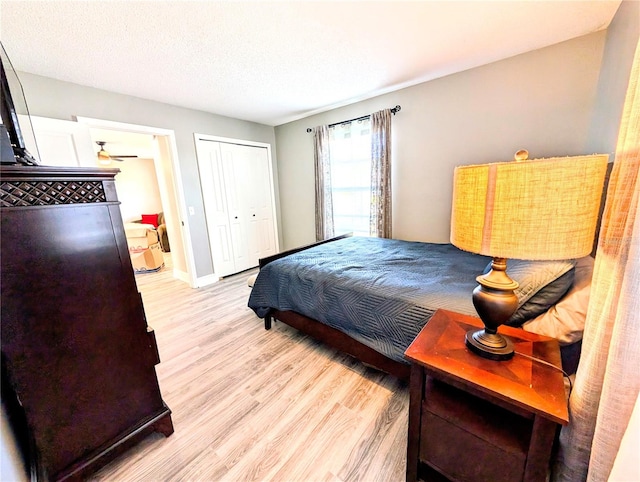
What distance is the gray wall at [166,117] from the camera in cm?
226

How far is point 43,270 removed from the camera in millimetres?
924

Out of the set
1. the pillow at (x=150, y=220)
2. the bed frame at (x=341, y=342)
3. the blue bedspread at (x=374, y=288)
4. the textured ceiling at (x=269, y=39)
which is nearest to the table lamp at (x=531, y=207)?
the blue bedspread at (x=374, y=288)

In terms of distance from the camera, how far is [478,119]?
8.41 feet

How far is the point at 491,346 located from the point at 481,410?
0.25 m

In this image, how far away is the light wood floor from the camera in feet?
3.82

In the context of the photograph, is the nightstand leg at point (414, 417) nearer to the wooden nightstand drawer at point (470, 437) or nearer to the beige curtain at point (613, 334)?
the wooden nightstand drawer at point (470, 437)

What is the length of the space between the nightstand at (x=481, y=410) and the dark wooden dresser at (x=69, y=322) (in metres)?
1.33

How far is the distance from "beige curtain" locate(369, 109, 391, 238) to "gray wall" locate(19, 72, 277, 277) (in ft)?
6.75

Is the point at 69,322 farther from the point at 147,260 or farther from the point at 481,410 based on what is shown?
the point at 147,260

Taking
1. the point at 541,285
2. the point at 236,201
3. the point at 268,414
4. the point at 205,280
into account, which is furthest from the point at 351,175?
the point at 268,414

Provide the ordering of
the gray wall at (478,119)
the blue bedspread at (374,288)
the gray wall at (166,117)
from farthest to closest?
1. the gray wall at (166,117)
2. the gray wall at (478,119)
3. the blue bedspread at (374,288)

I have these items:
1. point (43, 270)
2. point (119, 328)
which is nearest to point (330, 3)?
point (43, 270)

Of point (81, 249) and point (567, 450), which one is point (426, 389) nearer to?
point (567, 450)

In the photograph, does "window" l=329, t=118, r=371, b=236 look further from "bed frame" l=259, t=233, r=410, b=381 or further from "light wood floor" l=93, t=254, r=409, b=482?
"light wood floor" l=93, t=254, r=409, b=482
